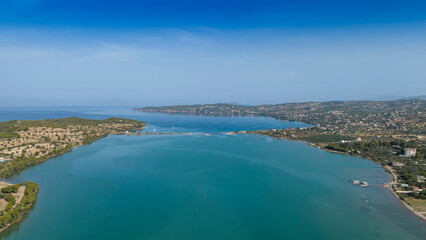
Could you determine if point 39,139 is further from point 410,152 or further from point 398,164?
point 410,152

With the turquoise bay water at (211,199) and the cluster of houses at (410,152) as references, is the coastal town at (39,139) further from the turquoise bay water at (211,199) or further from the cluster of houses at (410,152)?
the cluster of houses at (410,152)

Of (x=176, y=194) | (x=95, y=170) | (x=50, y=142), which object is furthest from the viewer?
(x=50, y=142)

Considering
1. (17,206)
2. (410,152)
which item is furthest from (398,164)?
(17,206)

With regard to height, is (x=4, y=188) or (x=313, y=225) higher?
(x=4, y=188)

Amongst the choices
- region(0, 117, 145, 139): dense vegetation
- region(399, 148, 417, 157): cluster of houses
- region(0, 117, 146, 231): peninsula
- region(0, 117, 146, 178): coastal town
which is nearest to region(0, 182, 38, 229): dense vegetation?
region(0, 117, 146, 231): peninsula

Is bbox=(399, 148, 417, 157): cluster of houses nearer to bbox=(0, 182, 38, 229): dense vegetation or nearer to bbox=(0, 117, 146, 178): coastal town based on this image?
bbox=(0, 182, 38, 229): dense vegetation

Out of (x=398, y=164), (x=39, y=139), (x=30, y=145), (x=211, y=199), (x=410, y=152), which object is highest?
(x=39, y=139)

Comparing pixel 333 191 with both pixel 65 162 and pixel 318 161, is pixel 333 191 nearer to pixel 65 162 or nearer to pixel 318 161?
pixel 318 161

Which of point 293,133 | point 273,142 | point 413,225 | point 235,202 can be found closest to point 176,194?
point 235,202
